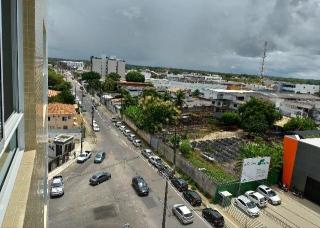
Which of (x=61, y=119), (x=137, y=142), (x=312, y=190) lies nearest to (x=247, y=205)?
(x=312, y=190)

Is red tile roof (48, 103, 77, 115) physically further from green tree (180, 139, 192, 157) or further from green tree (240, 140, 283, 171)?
green tree (240, 140, 283, 171)

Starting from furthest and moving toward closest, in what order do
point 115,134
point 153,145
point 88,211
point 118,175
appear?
point 115,134, point 153,145, point 118,175, point 88,211

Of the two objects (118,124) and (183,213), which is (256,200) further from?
(118,124)

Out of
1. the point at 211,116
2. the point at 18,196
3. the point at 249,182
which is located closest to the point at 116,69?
the point at 211,116

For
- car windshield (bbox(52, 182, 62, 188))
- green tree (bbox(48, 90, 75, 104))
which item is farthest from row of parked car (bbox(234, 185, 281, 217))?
green tree (bbox(48, 90, 75, 104))

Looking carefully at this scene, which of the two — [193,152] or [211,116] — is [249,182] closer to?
[193,152]

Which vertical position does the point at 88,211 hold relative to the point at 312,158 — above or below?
below
